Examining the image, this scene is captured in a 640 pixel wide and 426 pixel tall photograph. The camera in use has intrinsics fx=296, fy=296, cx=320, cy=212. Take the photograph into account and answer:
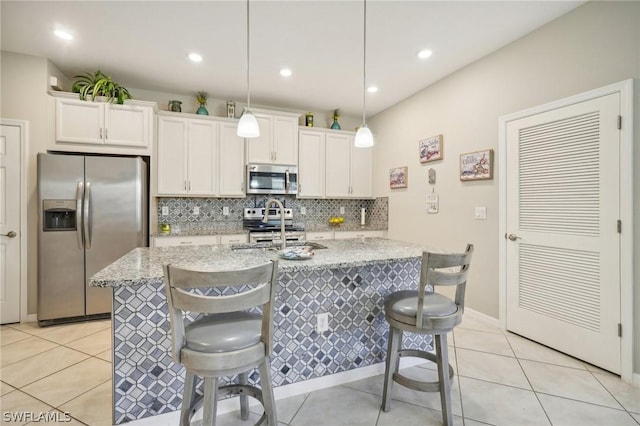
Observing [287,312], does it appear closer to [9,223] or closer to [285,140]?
[285,140]

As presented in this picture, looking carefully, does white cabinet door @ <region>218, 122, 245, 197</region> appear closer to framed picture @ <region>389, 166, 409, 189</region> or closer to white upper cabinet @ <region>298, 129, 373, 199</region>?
white upper cabinet @ <region>298, 129, 373, 199</region>

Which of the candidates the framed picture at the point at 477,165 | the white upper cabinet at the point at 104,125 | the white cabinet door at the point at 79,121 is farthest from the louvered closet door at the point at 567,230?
the white cabinet door at the point at 79,121

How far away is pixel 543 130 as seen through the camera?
2551mm

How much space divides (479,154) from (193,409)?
126 inches

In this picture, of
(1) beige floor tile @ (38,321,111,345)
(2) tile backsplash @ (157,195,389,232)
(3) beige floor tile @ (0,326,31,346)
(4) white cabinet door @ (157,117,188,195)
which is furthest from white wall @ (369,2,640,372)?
(3) beige floor tile @ (0,326,31,346)

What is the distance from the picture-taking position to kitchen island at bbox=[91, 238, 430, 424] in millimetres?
1505

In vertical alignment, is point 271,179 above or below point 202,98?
below

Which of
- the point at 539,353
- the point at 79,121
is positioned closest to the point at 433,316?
the point at 539,353

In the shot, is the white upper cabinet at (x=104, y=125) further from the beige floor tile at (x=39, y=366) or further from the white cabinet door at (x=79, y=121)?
the beige floor tile at (x=39, y=366)

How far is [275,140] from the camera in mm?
4250

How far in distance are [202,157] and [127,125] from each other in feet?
2.90

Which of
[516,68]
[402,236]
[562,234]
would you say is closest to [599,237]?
[562,234]

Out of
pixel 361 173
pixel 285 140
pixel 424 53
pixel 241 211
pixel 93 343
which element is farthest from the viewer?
pixel 361 173

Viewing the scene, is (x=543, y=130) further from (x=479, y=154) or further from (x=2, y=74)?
(x=2, y=74)
